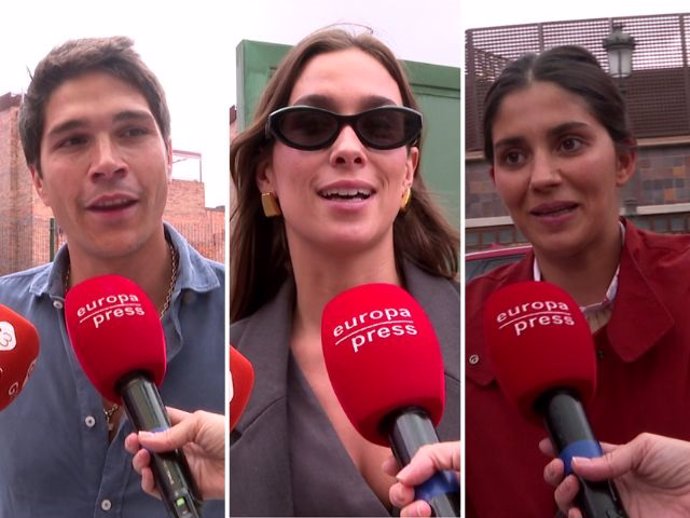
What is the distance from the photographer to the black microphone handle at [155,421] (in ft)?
9.26

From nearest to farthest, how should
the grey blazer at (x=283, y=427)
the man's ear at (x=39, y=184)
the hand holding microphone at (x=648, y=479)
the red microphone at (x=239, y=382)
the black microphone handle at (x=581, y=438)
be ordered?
the black microphone handle at (x=581, y=438)
the hand holding microphone at (x=648, y=479)
the grey blazer at (x=283, y=427)
the red microphone at (x=239, y=382)
the man's ear at (x=39, y=184)

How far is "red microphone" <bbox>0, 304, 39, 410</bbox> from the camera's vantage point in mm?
3111

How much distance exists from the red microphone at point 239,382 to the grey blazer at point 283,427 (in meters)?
0.02

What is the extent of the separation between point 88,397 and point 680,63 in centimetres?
194

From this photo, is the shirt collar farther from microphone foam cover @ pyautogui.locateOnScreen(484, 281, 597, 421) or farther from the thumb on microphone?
the thumb on microphone

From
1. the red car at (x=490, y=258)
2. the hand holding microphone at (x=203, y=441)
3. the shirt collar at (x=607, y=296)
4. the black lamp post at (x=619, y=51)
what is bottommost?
the hand holding microphone at (x=203, y=441)

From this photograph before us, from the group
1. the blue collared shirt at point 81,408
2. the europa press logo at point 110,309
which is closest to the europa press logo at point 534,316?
the blue collared shirt at point 81,408

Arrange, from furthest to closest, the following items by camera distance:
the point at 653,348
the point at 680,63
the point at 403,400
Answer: the point at 680,63 < the point at 653,348 < the point at 403,400

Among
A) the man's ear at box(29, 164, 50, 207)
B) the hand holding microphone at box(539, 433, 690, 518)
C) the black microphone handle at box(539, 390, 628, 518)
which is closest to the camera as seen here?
the black microphone handle at box(539, 390, 628, 518)

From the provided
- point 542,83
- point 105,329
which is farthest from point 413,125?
point 105,329

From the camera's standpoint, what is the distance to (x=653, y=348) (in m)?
2.87

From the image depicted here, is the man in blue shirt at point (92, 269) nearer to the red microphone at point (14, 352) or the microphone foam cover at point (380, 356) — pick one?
the red microphone at point (14, 352)

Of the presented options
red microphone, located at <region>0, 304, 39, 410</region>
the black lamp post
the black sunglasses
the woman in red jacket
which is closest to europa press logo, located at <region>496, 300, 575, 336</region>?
the woman in red jacket

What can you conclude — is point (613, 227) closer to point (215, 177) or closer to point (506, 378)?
point (506, 378)
